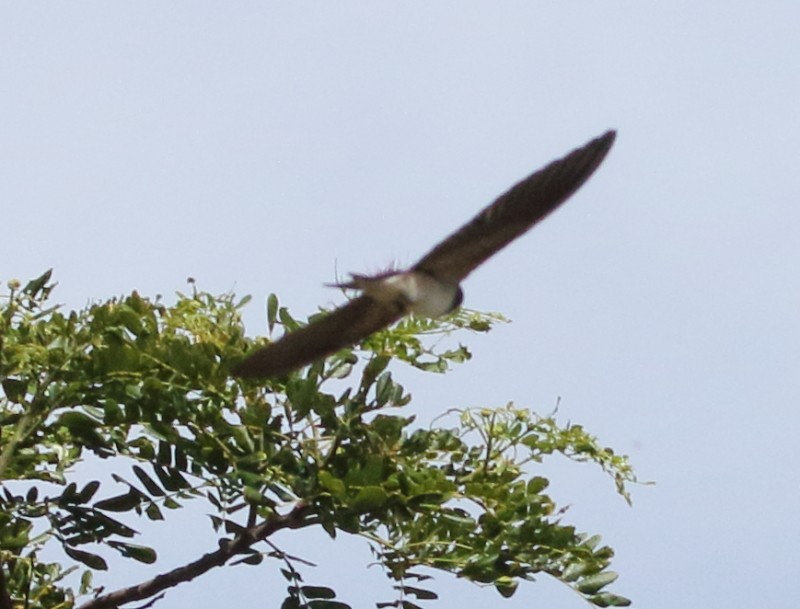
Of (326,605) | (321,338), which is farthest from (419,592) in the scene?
(321,338)

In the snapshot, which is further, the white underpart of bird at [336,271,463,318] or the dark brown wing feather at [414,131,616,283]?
the white underpart of bird at [336,271,463,318]

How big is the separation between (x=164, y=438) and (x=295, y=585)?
0.35 m

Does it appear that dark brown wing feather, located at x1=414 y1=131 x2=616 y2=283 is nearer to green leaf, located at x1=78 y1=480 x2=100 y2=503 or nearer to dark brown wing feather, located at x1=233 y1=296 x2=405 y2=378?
dark brown wing feather, located at x1=233 y1=296 x2=405 y2=378

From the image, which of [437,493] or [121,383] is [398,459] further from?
[121,383]

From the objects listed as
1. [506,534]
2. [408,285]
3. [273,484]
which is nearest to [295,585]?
[273,484]

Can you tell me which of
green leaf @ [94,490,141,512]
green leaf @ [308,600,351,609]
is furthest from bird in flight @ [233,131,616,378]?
green leaf @ [308,600,351,609]

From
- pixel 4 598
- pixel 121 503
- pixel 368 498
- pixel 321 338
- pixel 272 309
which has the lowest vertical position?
pixel 4 598

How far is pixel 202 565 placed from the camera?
214 cm

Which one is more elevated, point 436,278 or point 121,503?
point 436,278

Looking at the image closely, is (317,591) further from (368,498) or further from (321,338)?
(321,338)

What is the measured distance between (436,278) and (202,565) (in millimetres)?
605

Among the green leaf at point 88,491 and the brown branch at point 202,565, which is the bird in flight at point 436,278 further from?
the green leaf at point 88,491

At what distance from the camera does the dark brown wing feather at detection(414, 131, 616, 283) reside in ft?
6.76

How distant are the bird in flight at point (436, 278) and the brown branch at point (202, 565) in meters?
0.25
